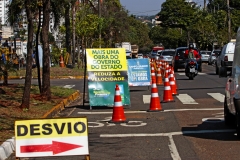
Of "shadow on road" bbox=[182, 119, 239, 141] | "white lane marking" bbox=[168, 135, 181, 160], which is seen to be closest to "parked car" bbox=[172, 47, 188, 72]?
"shadow on road" bbox=[182, 119, 239, 141]

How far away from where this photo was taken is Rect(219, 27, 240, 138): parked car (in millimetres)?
10268

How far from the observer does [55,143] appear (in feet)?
23.2

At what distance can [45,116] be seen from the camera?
1377 cm

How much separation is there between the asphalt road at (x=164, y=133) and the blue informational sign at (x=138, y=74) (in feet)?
12.8

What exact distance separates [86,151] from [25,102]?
7826 mm

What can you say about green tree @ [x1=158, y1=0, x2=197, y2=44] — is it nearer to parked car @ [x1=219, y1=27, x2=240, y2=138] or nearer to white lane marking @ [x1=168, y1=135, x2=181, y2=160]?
parked car @ [x1=219, y1=27, x2=240, y2=138]

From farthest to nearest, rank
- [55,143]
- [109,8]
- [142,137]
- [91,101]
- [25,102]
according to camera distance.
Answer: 1. [109,8]
2. [91,101]
3. [25,102]
4. [142,137]
5. [55,143]

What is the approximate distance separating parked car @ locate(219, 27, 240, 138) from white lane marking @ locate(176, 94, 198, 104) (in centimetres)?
510

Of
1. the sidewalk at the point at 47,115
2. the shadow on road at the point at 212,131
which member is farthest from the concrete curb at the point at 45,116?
the shadow on road at the point at 212,131

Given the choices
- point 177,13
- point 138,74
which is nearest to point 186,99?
point 138,74

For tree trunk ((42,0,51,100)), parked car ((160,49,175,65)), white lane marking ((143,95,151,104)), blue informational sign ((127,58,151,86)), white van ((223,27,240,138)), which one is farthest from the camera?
parked car ((160,49,175,65))

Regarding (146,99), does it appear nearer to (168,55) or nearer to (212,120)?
(212,120)

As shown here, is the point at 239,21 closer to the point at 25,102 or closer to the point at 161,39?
the point at 161,39

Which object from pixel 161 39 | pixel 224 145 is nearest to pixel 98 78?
pixel 224 145
